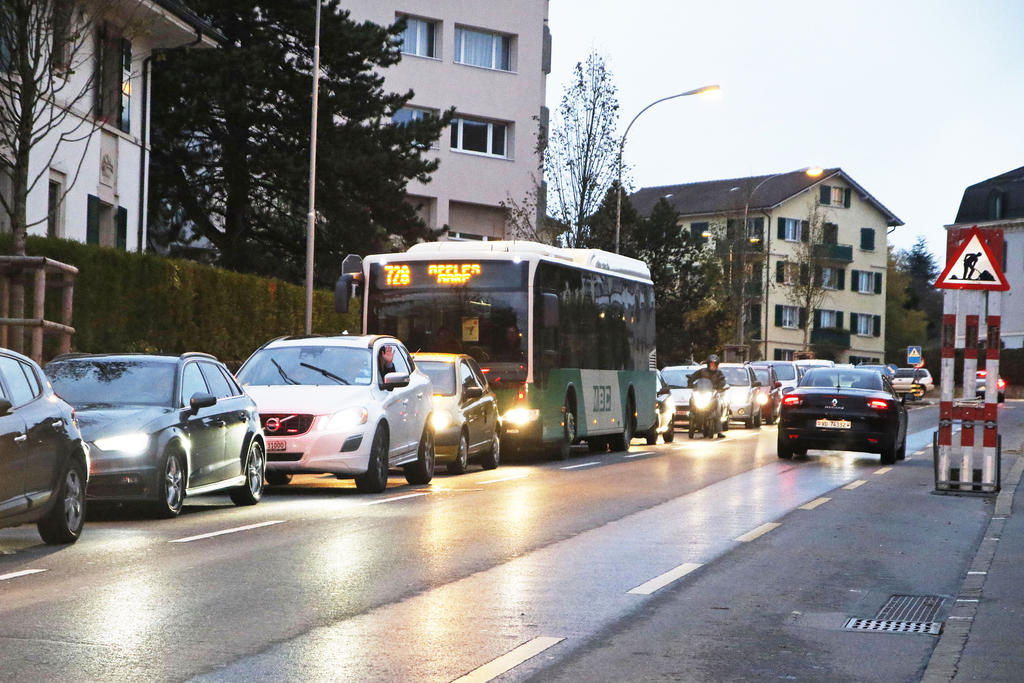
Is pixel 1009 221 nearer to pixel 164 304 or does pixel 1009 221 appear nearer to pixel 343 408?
pixel 164 304

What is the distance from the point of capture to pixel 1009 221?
325 feet

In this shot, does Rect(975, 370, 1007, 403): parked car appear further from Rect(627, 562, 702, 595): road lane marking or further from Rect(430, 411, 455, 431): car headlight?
Rect(627, 562, 702, 595): road lane marking

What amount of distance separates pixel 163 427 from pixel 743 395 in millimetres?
29571

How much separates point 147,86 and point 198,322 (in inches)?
272

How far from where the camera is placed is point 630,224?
5328cm

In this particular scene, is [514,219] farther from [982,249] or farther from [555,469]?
[982,249]

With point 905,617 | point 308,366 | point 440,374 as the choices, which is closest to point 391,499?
point 308,366

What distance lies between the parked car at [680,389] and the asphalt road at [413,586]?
21.5 meters

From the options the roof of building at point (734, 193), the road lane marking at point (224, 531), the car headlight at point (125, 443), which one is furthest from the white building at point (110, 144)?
the roof of building at point (734, 193)

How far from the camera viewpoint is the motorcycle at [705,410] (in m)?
34.8

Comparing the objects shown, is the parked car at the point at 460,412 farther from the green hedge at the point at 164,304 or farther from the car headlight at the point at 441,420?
the green hedge at the point at 164,304

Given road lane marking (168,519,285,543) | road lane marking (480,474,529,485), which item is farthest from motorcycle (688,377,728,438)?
road lane marking (168,519,285,543)

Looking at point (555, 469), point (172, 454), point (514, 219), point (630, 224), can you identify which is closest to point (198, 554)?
point (172, 454)

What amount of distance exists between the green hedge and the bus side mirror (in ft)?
21.5
